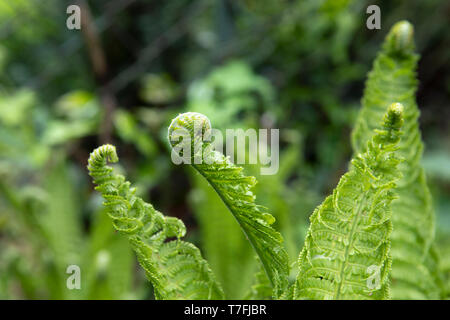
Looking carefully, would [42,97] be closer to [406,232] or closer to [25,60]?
[25,60]

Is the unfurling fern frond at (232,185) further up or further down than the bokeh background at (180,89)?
further down

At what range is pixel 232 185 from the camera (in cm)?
32

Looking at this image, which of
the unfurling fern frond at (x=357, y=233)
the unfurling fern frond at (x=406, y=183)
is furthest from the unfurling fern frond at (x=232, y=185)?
the unfurling fern frond at (x=406, y=183)

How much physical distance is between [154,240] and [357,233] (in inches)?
6.3

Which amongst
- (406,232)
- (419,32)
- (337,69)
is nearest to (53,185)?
(406,232)

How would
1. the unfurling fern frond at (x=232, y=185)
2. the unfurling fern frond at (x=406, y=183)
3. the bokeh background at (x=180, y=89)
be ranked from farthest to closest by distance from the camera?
the bokeh background at (x=180, y=89) → the unfurling fern frond at (x=406, y=183) → the unfurling fern frond at (x=232, y=185)

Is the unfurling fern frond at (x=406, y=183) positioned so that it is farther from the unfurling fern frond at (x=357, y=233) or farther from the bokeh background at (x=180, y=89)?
the bokeh background at (x=180, y=89)

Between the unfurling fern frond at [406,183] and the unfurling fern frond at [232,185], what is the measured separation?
0.19m

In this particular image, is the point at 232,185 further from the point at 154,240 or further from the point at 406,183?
the point at 406,183

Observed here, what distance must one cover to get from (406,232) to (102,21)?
1416 millimetres

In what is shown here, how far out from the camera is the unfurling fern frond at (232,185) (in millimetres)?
295

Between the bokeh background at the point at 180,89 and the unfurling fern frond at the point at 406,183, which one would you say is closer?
the unfurling fern frond at the point at 406,183

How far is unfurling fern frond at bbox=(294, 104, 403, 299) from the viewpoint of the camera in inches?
12.7

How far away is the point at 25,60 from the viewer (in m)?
1.81
